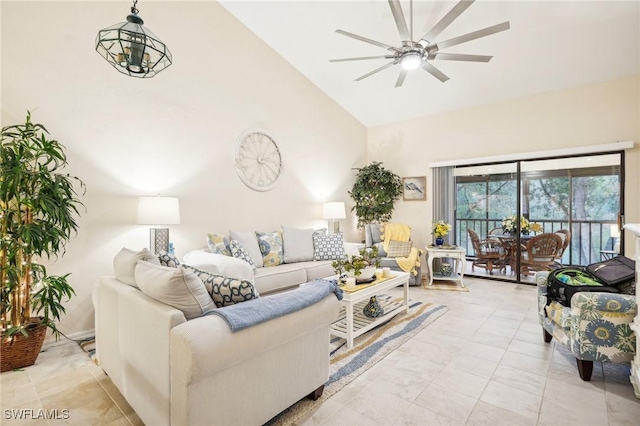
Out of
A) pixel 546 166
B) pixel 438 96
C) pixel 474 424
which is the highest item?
pixel 438 96

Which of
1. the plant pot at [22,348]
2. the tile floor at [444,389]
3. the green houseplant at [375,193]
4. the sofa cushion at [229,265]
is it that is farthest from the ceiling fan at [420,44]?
the plant pot at [22,348]

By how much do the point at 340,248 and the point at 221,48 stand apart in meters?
3.18

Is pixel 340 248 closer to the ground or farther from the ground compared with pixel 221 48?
closer to the ground

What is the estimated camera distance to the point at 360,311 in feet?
11.4

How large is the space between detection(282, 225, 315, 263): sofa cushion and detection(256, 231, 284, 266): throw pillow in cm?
9

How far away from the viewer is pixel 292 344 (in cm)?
172

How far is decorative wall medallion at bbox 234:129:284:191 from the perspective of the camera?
171 inches

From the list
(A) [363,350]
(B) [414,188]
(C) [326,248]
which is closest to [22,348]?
(A) [363,350]

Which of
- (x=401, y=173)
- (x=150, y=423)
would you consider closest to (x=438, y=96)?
(x=401, y=173)

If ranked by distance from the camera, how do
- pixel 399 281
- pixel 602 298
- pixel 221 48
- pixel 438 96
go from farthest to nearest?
pixel 438 96 < pixel 221 48 < pixel 399 281 < pixel 602 298

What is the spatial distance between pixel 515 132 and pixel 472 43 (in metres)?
1.76

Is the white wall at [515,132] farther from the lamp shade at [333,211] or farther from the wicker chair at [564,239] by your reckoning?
the lamp shade at [333,211]

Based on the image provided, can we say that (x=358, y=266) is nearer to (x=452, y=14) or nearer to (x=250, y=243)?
(x=250, y=243)

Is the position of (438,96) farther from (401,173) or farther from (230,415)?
(230,415)
